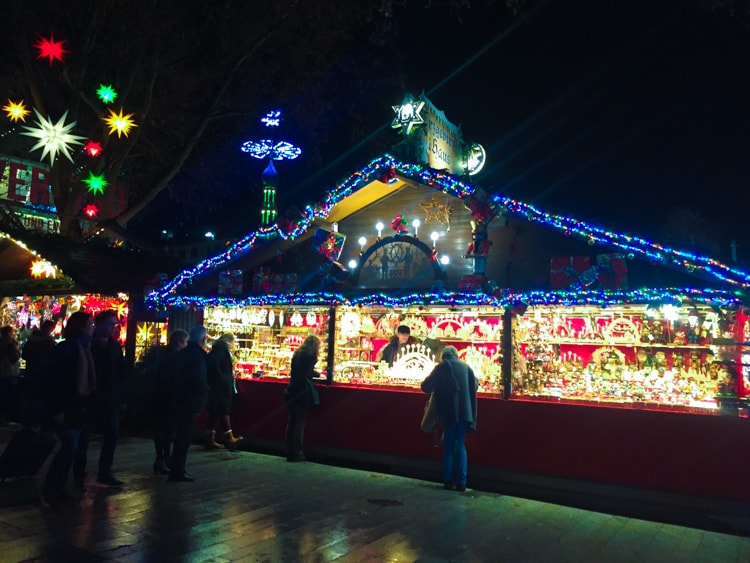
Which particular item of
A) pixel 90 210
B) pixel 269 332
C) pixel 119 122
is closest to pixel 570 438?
pixel 269 332

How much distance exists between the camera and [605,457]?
700 centimetres

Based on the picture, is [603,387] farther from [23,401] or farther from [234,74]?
[234,74]

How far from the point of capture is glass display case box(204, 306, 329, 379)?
10.5 metres

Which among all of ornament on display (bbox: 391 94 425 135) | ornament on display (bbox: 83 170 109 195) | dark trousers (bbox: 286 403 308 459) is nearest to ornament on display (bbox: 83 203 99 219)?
ornament on display (bbox: 83 170 109 195)

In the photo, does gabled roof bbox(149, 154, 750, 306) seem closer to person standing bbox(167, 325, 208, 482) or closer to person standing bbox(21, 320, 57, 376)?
person standing bbox(21, 320, 57, 376)

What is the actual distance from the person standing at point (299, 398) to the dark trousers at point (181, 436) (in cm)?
202

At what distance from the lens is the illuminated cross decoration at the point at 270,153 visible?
12.2 m

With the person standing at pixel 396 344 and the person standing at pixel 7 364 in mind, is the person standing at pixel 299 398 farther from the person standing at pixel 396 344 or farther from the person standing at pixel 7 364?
the person standing at pixel 7 364

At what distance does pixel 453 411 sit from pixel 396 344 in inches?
108

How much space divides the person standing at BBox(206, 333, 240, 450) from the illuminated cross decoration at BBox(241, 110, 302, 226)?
3.46 metres

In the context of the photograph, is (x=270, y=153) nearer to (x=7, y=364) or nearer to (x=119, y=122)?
(x=119, y=122)

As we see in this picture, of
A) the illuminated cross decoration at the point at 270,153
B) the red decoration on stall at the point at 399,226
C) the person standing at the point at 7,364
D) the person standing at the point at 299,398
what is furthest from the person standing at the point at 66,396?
the illuminated cross decoration at the point at 270,153

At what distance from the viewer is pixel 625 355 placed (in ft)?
28.8

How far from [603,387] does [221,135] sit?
12353mm
